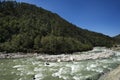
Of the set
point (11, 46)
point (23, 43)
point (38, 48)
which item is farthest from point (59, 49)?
point (11, 46)

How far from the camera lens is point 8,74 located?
951 inches

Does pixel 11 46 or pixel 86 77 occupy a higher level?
pixel 11 46

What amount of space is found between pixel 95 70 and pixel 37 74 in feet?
22.7

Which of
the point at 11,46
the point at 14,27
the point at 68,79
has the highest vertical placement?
the point at 14,27

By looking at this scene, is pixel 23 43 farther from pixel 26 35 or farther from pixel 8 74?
pixel 8 74

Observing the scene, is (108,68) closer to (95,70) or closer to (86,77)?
(95,70)

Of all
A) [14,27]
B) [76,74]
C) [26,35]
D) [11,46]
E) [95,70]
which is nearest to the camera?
[76,74]

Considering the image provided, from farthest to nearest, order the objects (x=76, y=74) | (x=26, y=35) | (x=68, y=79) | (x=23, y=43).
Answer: (x=26, y=35) → (x=23, y=43) → (x=76, y=74) → (x=68, y=79)

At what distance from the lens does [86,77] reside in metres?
21.3

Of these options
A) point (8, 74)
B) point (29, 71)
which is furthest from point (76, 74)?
point (8, 74)

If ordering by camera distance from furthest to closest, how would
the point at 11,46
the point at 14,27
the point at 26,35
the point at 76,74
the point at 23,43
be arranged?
the point at 14,27, the point at 26,35, the point at 23,43, the point at 11,46, the point at 76,74

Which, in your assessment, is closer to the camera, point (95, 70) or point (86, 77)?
point (86, 77)

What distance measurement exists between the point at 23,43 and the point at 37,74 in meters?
44.4

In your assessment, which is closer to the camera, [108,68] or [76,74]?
[76,74]
